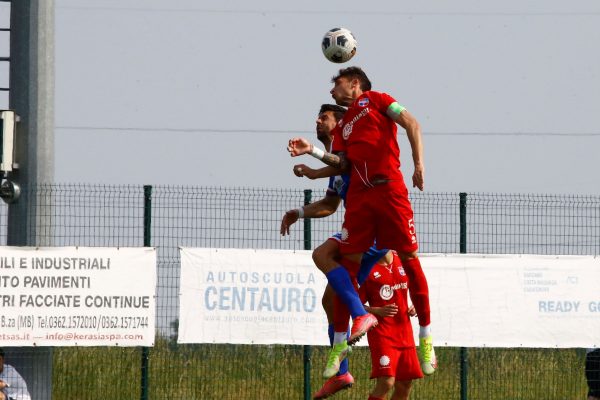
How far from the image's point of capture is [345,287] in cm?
1029

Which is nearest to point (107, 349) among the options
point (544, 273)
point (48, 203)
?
point (48, 203)

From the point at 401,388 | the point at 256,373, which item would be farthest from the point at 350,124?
the point at 256,373

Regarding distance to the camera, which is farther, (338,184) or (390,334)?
(338,184)

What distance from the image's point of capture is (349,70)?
34.8 ft

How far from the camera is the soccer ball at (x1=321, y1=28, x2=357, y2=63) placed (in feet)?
35.0

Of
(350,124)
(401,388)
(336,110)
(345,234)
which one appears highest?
(336,110)

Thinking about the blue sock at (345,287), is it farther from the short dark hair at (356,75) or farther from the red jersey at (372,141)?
the short dark hair at (356,75)

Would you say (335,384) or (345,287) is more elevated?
(345,287)

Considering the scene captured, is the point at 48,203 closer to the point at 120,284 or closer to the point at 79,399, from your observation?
the point at 120,284

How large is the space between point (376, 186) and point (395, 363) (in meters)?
1.59

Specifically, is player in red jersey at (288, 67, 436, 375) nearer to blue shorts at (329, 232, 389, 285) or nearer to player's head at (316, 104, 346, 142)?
blue shorts at (329, 232, 389, 285)

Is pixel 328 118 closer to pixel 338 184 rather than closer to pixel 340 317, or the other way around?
pixel 338 184

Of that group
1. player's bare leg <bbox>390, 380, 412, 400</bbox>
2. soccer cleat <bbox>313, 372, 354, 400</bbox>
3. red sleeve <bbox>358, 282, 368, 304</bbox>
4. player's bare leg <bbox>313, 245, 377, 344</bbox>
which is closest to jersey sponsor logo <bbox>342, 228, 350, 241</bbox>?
player's bare leg <bbox>313, 245, 377, 344</bbox>

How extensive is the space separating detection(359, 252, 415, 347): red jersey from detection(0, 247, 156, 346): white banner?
13.3 ft
